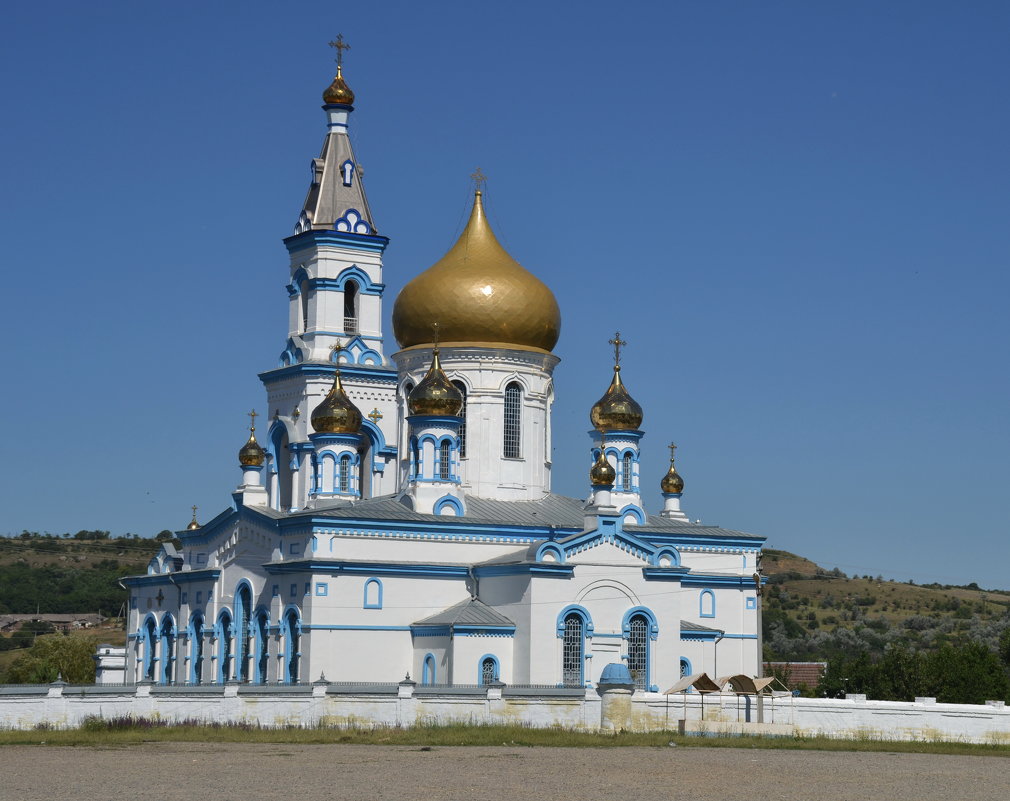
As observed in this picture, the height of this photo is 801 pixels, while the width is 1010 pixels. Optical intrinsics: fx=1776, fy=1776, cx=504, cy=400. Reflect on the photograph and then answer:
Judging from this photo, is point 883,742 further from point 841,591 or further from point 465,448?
point 841,591

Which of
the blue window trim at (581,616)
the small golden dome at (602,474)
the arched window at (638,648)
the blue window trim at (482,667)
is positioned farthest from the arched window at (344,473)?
the arched window at (638,648)

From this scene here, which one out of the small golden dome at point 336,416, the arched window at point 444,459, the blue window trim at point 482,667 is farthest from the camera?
the small golden dome at point 336,416

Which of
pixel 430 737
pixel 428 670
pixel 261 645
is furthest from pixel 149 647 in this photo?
pixel 430 737

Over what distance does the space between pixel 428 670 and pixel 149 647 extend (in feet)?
35.1

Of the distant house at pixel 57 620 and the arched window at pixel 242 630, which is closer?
the arched window at pixel 242 630

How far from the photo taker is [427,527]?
36406mm

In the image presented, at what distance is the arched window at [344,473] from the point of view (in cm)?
3834

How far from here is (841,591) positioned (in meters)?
74.9

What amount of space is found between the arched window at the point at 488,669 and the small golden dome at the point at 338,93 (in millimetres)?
15785

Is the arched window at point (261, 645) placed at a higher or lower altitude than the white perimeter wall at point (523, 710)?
higher

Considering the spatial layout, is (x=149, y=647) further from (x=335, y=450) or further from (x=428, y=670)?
(x=428, y=670)

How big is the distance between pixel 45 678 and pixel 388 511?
12370 mm

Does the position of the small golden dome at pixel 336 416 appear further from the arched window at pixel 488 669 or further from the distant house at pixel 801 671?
the distant house at pixel 801 671

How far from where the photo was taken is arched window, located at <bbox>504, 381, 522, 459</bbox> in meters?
39.9
